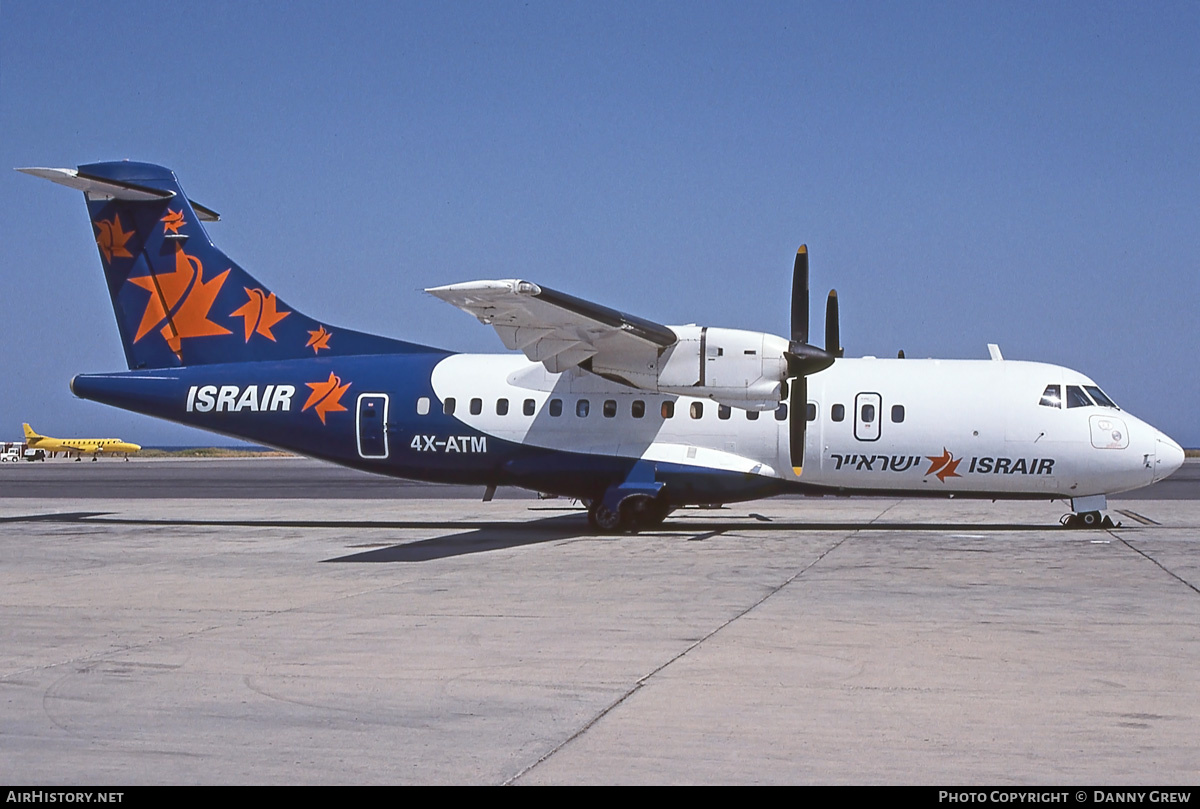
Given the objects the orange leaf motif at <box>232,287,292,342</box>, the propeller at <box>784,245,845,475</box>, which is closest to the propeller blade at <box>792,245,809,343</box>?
the propeller at <box>784,245,845,475</box>

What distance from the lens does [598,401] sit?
67.6 ft

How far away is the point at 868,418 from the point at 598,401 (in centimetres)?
486

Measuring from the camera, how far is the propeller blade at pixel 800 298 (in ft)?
60.7

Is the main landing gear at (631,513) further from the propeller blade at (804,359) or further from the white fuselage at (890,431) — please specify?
the propeller blade at (804,359)

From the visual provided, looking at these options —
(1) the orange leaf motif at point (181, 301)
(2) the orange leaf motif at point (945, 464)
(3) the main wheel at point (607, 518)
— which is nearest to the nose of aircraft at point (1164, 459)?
(2) the orange leaf motif at point (945, 464)

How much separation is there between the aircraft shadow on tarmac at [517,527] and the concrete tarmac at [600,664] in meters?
0.85

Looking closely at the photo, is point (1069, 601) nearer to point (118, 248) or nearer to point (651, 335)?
point (651, 335)

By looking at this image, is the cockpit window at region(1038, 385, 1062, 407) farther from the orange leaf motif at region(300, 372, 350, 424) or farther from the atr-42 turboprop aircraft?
the orange leaf motif at region(300, 372, 350, 424)

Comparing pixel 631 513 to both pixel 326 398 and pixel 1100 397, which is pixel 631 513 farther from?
pixel 1100 397

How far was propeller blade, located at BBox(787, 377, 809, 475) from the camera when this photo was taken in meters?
18.9

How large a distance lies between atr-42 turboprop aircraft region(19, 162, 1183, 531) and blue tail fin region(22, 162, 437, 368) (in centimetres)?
4

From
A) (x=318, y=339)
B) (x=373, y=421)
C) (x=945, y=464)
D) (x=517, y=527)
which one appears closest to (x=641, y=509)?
(x=517, y=527)
